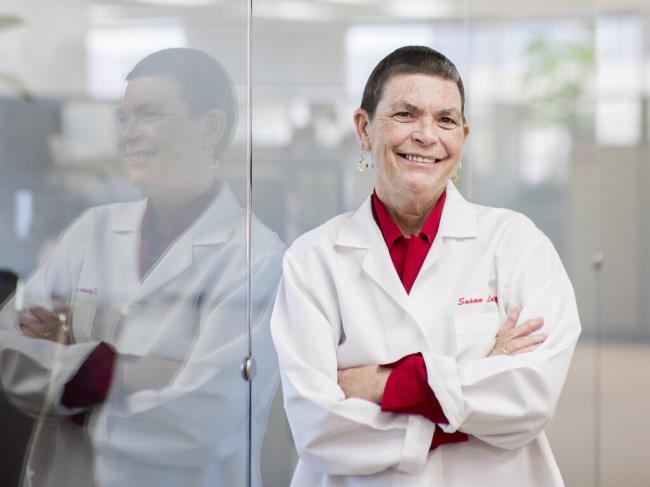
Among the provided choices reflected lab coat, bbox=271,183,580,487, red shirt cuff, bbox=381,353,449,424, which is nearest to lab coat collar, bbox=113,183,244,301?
reflected lab coat, bbox=271,183,580,487

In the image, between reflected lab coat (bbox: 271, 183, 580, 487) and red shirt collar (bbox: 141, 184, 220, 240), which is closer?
reflected lab coat (bbox: 271, 183, 580, 487)

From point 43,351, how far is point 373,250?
2.41 feet

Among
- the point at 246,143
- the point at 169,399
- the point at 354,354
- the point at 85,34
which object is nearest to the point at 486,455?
the point at 354,354

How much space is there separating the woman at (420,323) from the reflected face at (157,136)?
1.13 feet

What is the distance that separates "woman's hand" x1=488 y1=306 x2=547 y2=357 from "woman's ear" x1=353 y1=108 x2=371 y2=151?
489 millimetres

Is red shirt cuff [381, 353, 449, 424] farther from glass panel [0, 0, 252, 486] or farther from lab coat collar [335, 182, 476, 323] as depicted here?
glass panel [0, 0, 252, 486]

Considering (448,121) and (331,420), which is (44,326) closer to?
(331,420)

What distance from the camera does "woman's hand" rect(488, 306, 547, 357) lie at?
6.24 feet

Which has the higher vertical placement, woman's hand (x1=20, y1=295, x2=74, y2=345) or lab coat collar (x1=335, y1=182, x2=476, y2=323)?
lab coat collar (x1=335, y1=182, x2=476, y2=323)

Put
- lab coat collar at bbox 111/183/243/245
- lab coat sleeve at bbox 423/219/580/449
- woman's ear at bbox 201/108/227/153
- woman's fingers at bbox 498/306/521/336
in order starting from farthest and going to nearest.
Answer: woman's ear at bbox 201/108/227/153, lab coat collar at bbox 111/183/243/245, woman's fingers at bbox 498/306/521/336, lab coat sleeve at bbox 423/219/580/449

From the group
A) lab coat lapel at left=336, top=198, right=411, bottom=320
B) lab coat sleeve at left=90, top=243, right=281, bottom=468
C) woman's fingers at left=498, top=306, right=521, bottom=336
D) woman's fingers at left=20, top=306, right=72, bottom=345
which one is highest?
lab coat lapel at left=336, top=198, right=411, bottom=320

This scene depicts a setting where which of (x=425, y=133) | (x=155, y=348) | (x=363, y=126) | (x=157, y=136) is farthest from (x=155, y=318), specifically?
(x=425, y=133)

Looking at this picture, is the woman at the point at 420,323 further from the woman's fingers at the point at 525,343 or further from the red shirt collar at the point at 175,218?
the red shirt collar at the point at 175,218

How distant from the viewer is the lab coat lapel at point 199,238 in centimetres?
220
